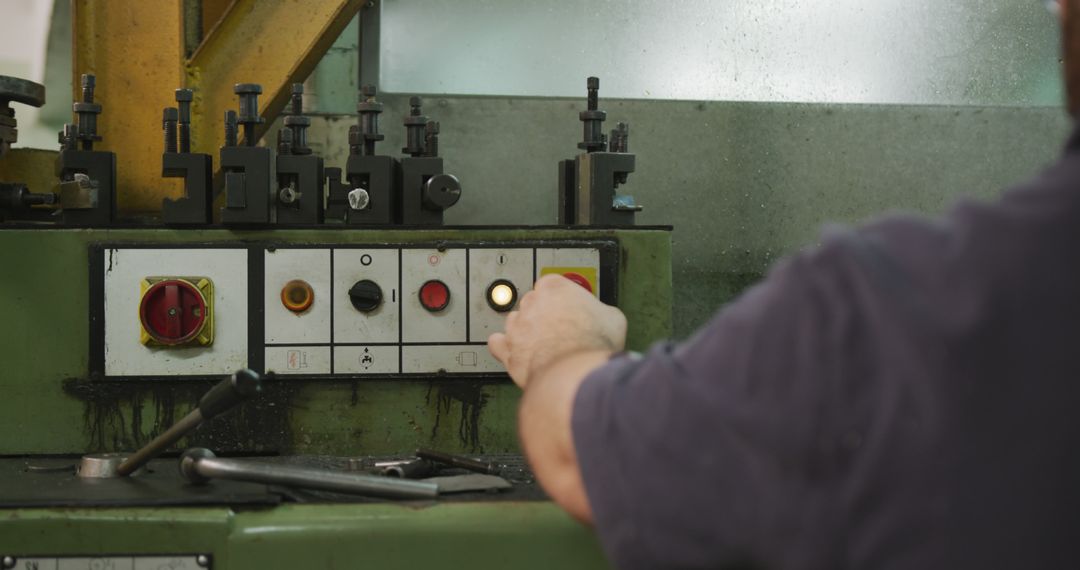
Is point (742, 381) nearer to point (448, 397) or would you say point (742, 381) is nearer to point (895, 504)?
point (895, 504)

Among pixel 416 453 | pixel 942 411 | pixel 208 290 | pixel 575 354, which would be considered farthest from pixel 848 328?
pixel 208 290

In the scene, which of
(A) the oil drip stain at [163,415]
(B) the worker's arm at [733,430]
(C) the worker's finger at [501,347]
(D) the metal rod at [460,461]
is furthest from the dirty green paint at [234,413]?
(B) the worker's arm at [733,430]

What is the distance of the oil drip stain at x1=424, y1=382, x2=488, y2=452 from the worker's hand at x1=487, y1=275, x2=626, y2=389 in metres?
0.24

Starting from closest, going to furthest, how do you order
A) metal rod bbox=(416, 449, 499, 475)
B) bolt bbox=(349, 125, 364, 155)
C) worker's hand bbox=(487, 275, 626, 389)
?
worker's hand bbox=(487, 275, 626, 389)
metal rod bbox=(416, 449, 499, 475)
bolt bbox=(349, 125, 364, 155)

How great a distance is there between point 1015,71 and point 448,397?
1207mm

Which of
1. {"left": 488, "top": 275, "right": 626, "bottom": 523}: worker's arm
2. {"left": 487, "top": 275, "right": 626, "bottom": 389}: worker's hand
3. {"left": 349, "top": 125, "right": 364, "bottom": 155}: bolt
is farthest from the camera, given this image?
{"left": 349, "top": 125, "right": 364, "bottom": 155}: bolt

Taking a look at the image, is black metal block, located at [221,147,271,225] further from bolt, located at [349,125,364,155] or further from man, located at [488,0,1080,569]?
man, located at [488,0,1080,569]

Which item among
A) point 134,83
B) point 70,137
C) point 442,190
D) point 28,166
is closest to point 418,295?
point 442,190

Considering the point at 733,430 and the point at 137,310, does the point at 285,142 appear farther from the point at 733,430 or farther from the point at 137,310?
the point at 733,430

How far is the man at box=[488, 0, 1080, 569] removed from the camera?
47 centimetres

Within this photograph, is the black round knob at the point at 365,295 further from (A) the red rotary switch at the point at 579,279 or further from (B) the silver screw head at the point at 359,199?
(A) the red rotary switch at the point at 579,279

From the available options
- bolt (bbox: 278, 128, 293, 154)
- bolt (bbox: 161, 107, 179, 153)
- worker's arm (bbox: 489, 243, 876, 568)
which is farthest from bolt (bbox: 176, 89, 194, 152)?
worker's arm (bbox: 489, 243, 876, 568)

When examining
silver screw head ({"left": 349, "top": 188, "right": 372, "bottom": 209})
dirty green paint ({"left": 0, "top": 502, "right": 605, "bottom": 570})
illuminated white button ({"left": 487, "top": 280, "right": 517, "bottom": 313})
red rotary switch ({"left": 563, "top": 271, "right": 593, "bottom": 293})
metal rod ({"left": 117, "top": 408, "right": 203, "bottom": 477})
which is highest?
silver screw head ({"left": 349, "top": 188, "right": 372, "bottom": 209})

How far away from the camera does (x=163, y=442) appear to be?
97 centimetres
